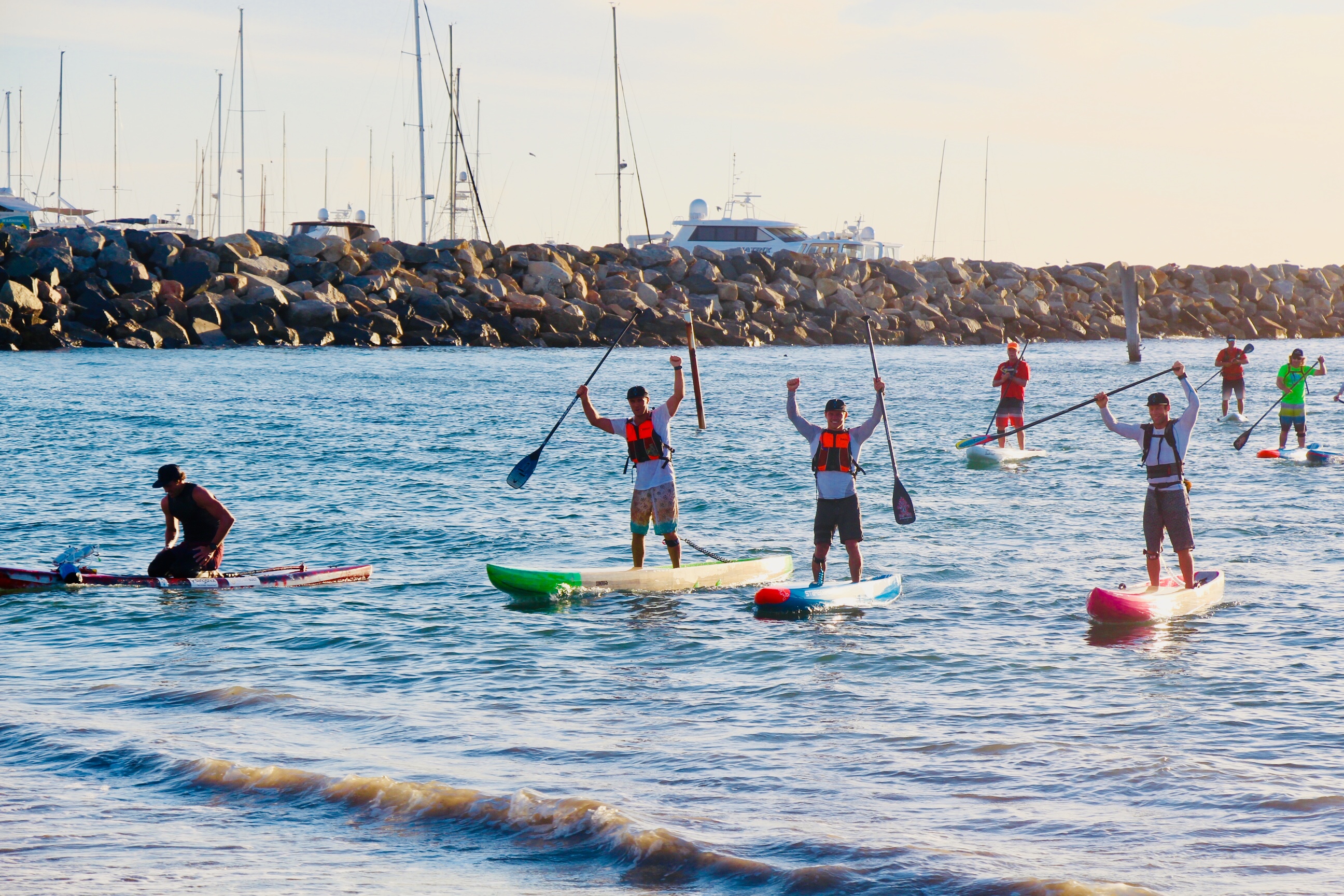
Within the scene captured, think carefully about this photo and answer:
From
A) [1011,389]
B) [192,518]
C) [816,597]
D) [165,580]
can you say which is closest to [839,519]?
[816,597]

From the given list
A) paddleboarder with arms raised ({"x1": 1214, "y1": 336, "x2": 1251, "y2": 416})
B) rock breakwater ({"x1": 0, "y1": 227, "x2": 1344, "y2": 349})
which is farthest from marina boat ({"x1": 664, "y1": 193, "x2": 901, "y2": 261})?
paddleboarder with arms raised ({"x1": 1214, "y1": 336, "x2": 1251, "y2": 416})

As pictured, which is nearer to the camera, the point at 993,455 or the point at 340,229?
the point at 993,455

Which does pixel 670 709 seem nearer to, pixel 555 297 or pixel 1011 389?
pixel 1011 389

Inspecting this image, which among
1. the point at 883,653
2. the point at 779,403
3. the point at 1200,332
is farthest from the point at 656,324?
the point at 883,653

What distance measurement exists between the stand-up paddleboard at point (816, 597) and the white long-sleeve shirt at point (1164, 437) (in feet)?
8.90

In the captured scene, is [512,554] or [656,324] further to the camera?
[656,324]

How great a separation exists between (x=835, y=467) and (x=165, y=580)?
6.60m

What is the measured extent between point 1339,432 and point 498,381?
76.9 feet

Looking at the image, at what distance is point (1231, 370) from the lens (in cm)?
2747

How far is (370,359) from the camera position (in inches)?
1818

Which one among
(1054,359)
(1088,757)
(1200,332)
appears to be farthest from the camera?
(1200,332)

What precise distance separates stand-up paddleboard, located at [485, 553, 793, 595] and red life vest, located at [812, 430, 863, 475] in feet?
7.67

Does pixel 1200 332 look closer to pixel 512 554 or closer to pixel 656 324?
pixel 656 324

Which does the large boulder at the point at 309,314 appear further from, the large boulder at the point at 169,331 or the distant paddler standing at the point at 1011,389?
the distant paddler standing at the point at 1011,389
